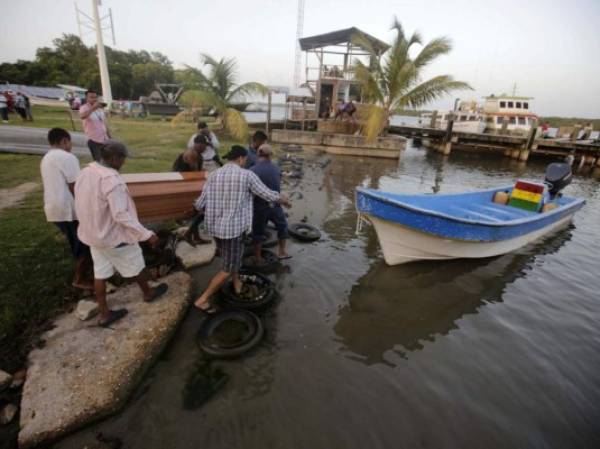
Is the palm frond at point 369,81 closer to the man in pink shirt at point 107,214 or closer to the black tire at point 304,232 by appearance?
the black tire at point 304,232

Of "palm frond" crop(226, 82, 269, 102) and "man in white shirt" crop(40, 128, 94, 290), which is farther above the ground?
"palm frond" crop(226, 82, 269, 102)

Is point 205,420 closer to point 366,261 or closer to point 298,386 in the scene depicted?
point 298,386

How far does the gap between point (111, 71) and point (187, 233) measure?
51173 millimetres

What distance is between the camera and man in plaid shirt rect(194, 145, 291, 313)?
333 cm

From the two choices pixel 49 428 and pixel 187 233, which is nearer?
pixel 49 428

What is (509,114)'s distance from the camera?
25.8 metres

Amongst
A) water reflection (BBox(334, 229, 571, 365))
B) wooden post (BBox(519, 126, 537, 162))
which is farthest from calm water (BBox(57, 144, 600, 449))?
wooden post (BBox(519, 126, 537, 162))

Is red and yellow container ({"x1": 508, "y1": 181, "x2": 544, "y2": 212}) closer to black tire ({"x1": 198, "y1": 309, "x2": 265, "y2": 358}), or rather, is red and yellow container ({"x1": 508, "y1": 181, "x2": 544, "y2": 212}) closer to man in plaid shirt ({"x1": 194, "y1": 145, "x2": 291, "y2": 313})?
man in plaid shirt ({"x1": 194, "y1": 145, "x2": 291, "y2": 313})

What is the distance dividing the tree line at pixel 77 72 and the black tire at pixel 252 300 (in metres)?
47.4

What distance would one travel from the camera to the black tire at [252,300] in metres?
3.96

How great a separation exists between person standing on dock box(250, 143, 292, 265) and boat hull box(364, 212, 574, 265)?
1.56 metres

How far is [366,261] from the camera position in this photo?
5730 mm

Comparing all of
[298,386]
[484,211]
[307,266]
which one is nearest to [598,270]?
[484,211]

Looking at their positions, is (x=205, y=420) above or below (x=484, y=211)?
below
